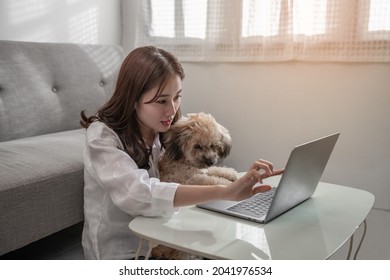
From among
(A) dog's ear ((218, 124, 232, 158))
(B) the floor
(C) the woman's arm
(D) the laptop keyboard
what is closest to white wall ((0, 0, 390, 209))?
(B) the floor

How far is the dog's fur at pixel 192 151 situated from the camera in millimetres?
1402

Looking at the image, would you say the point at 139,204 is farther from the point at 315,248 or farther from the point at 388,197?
the point at 388,197

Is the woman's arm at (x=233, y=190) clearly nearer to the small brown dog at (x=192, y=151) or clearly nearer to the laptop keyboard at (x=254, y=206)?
the laptop keyboard at (x=254, y=206)

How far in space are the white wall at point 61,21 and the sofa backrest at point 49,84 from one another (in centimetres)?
19

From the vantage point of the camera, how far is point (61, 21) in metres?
2.34

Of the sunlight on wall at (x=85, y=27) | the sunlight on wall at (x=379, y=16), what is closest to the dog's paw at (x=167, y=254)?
the sunlight on wall at (x=379, y=16)

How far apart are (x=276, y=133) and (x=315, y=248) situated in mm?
1373

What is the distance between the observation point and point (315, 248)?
35.1 inches

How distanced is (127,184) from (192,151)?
0.42 m

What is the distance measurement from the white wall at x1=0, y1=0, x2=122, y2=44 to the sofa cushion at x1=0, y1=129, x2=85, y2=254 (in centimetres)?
78

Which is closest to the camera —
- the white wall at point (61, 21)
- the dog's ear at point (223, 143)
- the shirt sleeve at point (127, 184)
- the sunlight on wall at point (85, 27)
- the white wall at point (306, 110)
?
the shirt sleeve at point (127, 184)

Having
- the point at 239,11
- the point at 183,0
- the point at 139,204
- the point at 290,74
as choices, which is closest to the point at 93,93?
the point at 183,0

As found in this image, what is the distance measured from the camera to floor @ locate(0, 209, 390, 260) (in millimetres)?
1666

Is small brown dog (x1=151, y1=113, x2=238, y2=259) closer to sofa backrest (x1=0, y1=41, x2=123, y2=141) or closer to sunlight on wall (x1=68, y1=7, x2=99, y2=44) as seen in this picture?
sofa backrest (x1=0, y1=41, x2=123, y2=141)
